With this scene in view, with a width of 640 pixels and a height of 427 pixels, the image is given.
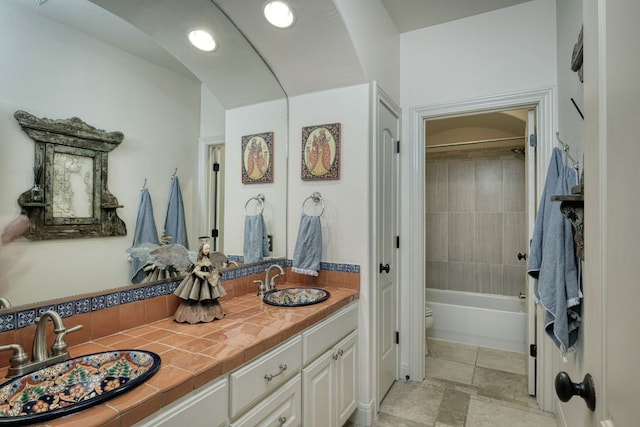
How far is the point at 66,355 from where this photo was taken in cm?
107

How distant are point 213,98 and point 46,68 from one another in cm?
84

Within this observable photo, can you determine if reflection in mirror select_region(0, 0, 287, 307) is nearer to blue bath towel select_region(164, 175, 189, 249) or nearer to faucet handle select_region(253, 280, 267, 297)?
blue bath towel select_region(164, 175, 189, 249)

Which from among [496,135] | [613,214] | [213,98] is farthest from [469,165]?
[613,214]

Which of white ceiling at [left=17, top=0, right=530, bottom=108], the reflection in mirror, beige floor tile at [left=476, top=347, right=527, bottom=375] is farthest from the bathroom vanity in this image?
beige floor tile at [left=476, top=347, right=527, bottom=375]

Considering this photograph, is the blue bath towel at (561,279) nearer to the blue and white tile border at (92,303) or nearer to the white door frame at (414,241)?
the white door frame at (414,241)

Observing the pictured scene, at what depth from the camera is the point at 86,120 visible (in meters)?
1.29

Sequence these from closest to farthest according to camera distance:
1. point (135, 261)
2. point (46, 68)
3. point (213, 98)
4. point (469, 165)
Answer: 1. point (46, 68)
2. point (135, 261)
3. point (213, 98)
4. point (469, 165)

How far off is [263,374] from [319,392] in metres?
0.51

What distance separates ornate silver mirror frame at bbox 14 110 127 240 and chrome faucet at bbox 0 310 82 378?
1.02 feet

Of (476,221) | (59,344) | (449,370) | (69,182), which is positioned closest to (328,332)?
(59,344)

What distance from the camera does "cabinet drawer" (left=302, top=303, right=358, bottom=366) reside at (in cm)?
158

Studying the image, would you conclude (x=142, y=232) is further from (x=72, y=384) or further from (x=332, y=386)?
(x=332, y=386)

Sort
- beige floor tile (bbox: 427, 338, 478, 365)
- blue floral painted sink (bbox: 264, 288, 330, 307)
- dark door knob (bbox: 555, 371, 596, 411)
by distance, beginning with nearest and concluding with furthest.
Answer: dark door knob (bbox: 555, 371, 596, 411) < blue floral painted sink (bbox: 264, 288, 330, 307) < beige floor tile (bbox: 427, 338, 478, 365)

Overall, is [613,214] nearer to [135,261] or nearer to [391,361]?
[135,261]
